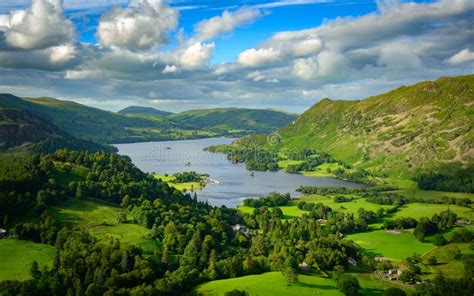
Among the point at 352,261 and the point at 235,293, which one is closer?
the point at 235,293

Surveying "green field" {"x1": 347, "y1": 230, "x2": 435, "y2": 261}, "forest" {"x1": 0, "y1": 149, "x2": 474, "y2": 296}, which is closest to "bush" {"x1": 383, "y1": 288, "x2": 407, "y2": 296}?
"forest" {"x1": 0, "y1": 149, "x2": 474, "y2": 296}

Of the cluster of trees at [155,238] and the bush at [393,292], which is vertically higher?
the cluster of trees at [155,238]

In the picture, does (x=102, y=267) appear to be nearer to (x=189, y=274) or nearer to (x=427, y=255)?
(x=189, y=274)

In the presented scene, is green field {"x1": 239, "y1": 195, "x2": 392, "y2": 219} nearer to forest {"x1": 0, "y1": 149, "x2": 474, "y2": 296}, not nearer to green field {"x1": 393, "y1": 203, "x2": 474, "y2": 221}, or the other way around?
forest {"x1": 0, "y1": 149, "x2": 474, "y2": 296}

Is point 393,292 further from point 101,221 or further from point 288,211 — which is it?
point 288,211

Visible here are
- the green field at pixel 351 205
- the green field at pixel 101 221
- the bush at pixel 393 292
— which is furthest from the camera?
the green field at pixel 351 205

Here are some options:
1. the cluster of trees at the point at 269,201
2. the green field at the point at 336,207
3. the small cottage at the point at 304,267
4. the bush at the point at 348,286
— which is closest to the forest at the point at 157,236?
the bush at the point at 348,286

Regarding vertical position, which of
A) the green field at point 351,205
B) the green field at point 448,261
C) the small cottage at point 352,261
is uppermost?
the green field at point 351,205

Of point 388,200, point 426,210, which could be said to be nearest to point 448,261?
point 426,210

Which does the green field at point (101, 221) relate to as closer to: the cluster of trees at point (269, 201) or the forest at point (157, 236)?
the forest at point (157, 236)
